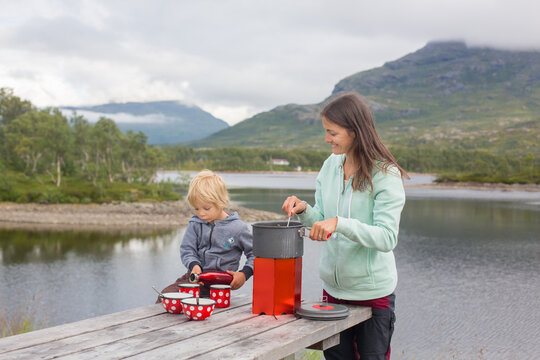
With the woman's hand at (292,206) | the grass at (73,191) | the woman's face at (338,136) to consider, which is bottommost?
the grass at (73,191)

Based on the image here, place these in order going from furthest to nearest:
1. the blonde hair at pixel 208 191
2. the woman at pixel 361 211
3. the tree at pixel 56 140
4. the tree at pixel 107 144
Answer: the tree at pixel 107 144 < the tree at pixel 56 140 < the blonde hair at pixel 208 191 < the woman at pixel 361 211

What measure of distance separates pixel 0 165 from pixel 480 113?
17692 cm

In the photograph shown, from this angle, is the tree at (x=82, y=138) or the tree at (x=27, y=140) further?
the tree at (x=82, y=138)

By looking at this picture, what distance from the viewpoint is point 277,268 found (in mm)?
2445

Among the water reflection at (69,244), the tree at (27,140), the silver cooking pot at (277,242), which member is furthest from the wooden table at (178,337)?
the tree at (27,140)

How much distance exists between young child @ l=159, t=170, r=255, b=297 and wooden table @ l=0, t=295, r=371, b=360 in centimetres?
71

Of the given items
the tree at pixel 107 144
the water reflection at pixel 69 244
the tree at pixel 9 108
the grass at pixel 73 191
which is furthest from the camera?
the tree at pixel 9 108

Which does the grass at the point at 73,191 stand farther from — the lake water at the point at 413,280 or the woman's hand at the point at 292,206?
the woman's hand at the point at 292,206

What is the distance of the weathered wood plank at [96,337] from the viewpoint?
1.92m

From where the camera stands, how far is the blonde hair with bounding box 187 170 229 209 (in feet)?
10.5

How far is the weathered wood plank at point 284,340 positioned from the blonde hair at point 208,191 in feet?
3.49

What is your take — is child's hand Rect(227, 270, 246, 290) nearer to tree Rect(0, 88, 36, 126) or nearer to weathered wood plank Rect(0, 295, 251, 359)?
weathered wood plank Rect(0, 295, 251, 359)

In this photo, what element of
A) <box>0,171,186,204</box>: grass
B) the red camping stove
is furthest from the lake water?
<box>0,171,186,204</box>: grass

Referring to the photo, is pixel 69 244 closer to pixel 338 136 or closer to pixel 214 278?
pixel 214 278
